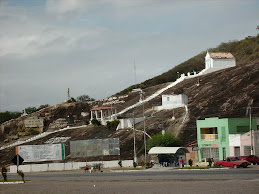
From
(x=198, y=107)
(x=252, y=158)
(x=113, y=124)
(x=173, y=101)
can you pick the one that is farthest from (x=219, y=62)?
(x=252, y=158)

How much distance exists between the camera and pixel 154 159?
6950 centimetres

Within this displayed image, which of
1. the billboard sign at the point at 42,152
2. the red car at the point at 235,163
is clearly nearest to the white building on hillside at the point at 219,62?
the billboard sign at the point at 42,152

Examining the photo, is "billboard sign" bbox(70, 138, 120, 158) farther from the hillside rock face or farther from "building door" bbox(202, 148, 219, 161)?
"building door" bbox(202, 148, 219, 161)

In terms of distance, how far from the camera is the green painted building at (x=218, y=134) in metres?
62.1

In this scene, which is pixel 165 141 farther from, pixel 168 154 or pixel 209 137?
pixel 209 137

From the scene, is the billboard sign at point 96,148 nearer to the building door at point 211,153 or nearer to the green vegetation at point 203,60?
the building door at point 211,153

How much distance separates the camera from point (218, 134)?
2472 inches

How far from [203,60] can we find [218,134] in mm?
110417

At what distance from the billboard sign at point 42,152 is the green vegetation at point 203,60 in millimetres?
69258

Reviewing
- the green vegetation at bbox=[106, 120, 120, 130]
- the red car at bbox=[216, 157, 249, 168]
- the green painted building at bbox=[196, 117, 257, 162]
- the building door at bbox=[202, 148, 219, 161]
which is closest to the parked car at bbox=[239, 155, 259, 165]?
the red car at bbox=[216, 157, 249, 168]

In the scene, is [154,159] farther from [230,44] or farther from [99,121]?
[230,44]

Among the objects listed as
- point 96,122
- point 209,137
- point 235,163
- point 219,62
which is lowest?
point 235,163

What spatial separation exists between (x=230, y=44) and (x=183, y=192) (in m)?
152

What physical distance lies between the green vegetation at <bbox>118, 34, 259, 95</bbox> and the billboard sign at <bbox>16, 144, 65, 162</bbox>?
69258mm
